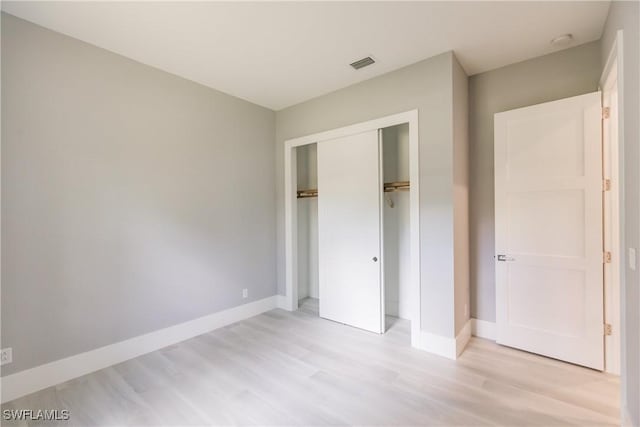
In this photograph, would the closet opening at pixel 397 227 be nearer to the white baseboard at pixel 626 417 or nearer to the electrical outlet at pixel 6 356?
the white baseboard at pixel 626 417

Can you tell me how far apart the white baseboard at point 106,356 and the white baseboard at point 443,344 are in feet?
6.99

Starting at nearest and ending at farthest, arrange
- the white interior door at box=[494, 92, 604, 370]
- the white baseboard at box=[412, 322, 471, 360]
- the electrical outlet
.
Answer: the electrical outlet
the white interior door at box=[494, 92, 604, 370]
the white baseboard at box=[412, 322, 471, 360]

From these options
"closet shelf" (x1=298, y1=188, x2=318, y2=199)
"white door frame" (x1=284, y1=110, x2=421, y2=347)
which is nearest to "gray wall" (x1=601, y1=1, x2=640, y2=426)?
"white door frame" (x1=284, y1=110, x2=421, y2=347)

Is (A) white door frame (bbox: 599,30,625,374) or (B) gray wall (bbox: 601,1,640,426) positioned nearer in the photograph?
(B) gray wall (bbox: 601,1,640,426)

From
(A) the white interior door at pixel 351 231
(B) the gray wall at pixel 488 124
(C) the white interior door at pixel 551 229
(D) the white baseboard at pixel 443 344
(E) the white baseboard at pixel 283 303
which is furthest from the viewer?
(E) the white baseboard at pixel 283 303

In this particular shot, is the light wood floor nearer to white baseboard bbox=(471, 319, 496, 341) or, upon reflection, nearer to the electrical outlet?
white baseboard bbox=(471, 319, 496, 341)

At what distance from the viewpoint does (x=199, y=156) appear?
127 inches

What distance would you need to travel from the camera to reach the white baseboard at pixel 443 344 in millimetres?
2607

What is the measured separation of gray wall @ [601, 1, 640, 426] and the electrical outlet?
388cm

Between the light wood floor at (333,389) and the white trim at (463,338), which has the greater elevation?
the white trim at (463,338)

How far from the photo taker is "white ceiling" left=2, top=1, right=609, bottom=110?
6.73 feet

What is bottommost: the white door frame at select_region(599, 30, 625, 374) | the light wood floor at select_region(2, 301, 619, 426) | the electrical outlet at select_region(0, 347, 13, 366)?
the light wood floor at select_region(2, 301, 619, 426)

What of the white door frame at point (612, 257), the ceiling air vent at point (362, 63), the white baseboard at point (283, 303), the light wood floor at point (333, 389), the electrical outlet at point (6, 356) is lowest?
the light wood floor at point (333, 389)

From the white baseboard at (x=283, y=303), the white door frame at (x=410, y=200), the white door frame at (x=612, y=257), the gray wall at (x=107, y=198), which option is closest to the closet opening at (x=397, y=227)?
the white door frame at (x=410, y=200)
